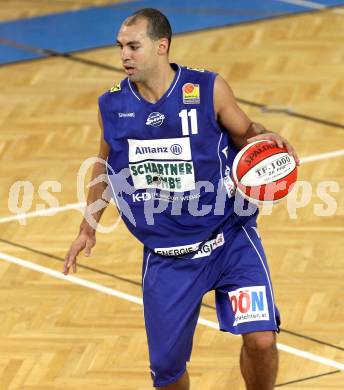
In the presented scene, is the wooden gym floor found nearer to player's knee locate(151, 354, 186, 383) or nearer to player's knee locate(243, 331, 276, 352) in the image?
player's knee locate(151, 354, 186, 383)

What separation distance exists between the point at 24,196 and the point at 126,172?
13.1 feet

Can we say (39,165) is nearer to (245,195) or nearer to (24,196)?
(24,196)

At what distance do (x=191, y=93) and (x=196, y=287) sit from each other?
0.91m

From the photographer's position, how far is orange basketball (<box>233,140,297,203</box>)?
20.0 ft

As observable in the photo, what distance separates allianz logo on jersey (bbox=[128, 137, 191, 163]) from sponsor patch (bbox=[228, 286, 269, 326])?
2.24 feet

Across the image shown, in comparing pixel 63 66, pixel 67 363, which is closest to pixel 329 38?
pixel 63 66

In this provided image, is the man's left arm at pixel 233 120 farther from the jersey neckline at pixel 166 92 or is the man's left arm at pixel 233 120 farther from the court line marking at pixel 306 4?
the court line marking at pixel 306 4

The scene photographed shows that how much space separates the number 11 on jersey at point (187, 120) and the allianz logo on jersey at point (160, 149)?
1.7 inches

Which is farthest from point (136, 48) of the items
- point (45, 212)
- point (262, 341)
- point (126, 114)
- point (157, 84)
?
point (45, 212)

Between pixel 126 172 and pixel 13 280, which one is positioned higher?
pixel 126 172

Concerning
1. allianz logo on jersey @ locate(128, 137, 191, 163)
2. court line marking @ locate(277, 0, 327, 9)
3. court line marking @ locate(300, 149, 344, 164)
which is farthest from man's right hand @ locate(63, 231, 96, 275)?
court line marking @ locate(277, 0, 327, 9)

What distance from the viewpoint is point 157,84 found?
6.10 meters

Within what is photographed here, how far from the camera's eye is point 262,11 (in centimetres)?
1517

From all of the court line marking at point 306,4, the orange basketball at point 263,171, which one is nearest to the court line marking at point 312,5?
the court line marking at point 306,4
